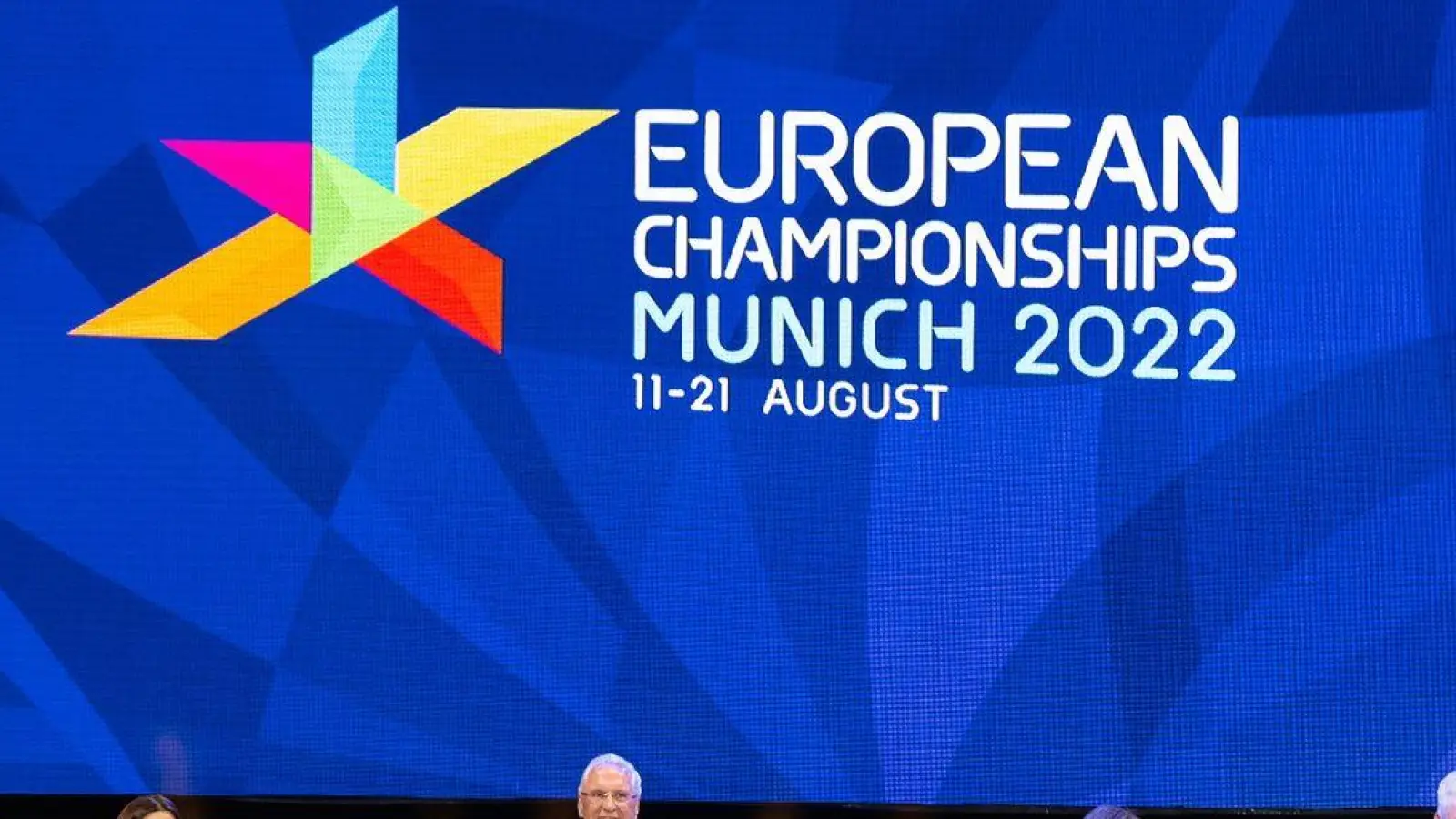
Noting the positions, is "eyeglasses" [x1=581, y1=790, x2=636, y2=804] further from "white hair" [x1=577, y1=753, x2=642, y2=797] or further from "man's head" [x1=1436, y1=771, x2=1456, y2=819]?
"man's head" [x1=1436, y1=771, x2=1456, y2=819]

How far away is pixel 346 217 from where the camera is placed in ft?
18.9

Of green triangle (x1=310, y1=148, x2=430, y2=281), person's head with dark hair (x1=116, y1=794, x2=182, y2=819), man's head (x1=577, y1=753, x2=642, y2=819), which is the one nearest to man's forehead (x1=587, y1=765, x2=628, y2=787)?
man's head (x1=577, y1=753, x2=642, y2=819)

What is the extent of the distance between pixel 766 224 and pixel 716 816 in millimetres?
1497

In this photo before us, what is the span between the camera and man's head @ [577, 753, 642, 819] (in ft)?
16.8

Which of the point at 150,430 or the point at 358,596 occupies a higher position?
the point at 150,430

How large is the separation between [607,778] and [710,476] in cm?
89

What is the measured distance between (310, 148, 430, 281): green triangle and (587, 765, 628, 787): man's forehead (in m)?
1.48

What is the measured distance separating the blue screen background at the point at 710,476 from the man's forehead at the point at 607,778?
0.53m

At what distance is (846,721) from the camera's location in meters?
5.66

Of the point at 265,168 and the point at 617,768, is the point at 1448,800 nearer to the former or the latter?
the point at 617,768

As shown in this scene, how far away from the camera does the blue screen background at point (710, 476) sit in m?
5.60

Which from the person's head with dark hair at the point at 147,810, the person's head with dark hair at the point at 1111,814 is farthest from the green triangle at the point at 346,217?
the person's head with dark hair at the point at 1111,814

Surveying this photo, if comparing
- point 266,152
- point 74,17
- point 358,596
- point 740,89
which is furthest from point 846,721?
point 74,17

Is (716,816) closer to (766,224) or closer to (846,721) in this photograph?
(846,721)
